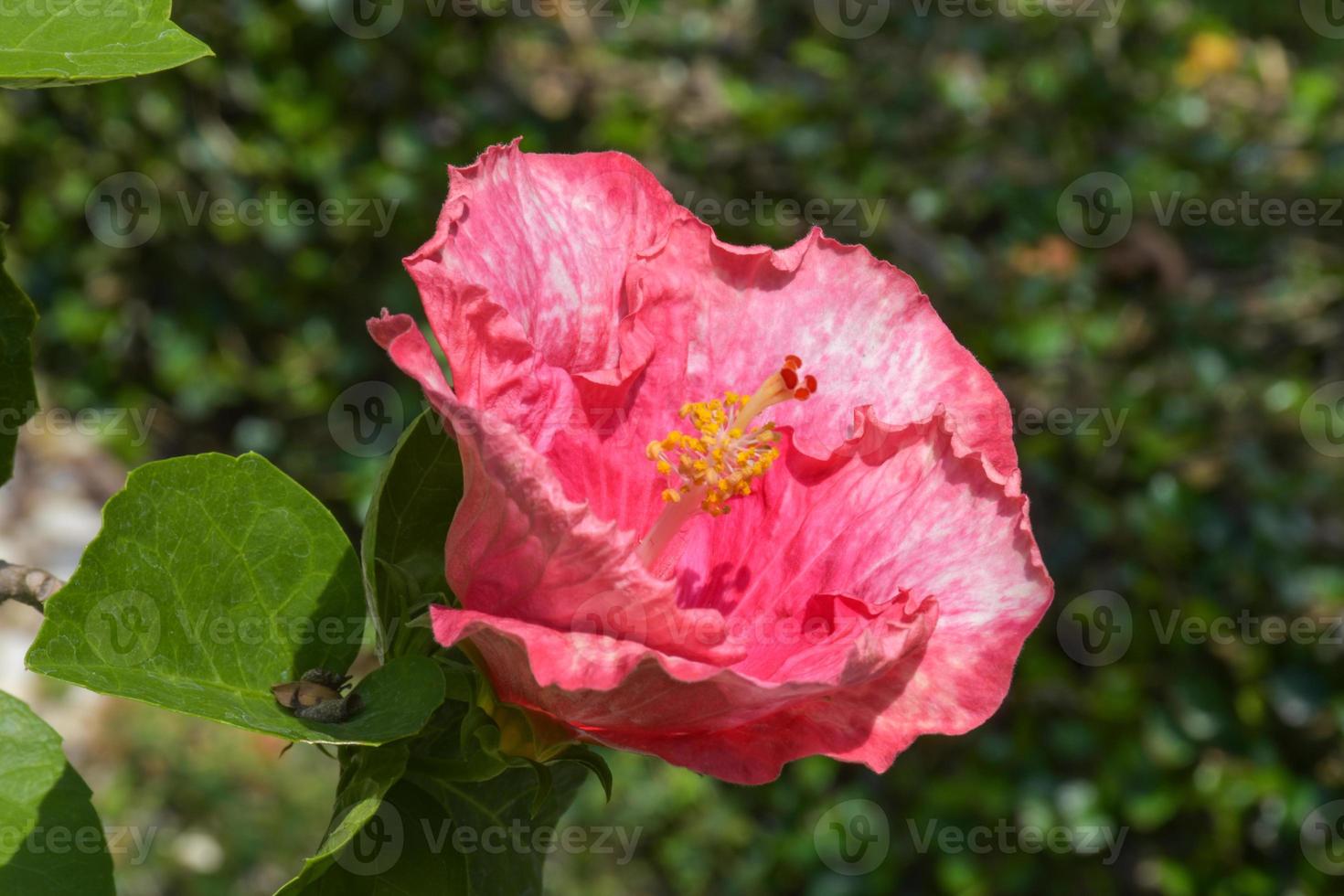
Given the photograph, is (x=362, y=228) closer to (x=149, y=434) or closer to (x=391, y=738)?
(x=149, y=434)

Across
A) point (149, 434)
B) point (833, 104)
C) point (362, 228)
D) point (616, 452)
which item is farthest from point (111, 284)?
point (616, 452)
